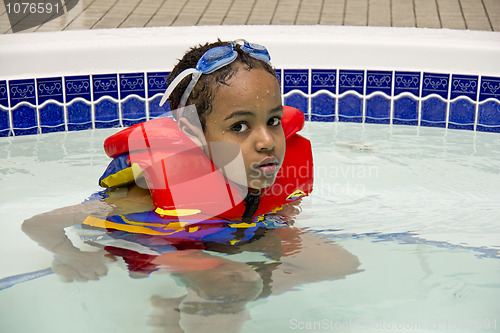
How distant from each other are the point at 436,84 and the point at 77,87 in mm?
2042

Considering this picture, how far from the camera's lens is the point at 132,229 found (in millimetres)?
2535

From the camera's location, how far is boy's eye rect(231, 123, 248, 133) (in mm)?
2334

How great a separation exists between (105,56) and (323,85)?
1.27 meters

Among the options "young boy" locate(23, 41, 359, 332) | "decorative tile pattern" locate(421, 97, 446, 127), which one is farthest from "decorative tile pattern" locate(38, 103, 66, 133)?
"decorative tile pattern" locate(421, 97, 446, 127)

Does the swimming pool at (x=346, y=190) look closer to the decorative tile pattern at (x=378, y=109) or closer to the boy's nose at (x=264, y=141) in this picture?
the decorative tile pattern at (x=378, y=109)

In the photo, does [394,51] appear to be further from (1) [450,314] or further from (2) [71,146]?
(1) [450,314]

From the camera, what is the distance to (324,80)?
4172 millimetres

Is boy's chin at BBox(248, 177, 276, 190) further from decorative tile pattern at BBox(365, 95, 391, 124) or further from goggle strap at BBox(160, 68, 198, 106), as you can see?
decorative tile pattern at BBox(365, 95, 391, 124)

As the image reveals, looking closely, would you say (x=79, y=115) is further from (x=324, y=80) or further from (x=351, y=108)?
(x=351, y=108)

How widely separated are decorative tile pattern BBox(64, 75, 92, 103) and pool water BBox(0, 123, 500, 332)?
29cm

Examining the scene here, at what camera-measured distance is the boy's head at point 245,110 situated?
2.31 meters

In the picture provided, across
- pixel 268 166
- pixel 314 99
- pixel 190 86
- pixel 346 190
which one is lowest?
pixel 346 190

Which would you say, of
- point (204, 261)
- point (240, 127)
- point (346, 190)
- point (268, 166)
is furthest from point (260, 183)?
point (346, 190)

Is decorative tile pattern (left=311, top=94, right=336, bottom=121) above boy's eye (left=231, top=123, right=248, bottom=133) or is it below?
below
